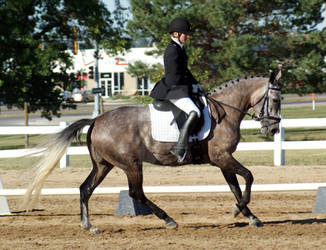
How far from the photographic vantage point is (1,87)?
18766mm

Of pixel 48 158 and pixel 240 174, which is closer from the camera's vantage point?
pixel 240 174

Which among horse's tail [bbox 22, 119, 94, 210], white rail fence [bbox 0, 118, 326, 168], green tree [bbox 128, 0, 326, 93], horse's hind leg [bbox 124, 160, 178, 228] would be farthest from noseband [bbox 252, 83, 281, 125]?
green tree [bbox 128, 0, 326, 93]

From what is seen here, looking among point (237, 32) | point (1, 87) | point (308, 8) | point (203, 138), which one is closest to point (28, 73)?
point (1, 87)

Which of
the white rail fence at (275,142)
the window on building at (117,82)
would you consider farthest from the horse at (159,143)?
the window on building at (117,82)

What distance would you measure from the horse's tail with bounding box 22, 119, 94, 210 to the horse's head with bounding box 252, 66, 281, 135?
90.1 inches

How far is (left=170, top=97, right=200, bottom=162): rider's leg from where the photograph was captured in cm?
655

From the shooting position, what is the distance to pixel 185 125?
21.6 feet

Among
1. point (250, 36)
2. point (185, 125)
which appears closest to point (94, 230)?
point (185, 125)

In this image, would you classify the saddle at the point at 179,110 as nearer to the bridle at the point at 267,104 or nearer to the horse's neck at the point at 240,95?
the horse's neck at the point at 240,95

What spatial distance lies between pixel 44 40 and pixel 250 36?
8.31m

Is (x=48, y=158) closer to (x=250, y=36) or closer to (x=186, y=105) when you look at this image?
(x=186, y=105)

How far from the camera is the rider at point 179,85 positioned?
656cm

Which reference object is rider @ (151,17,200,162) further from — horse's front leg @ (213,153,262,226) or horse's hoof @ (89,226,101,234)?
horse's hoof @ (89,226,101,234)

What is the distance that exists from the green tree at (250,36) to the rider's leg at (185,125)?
1534cm
